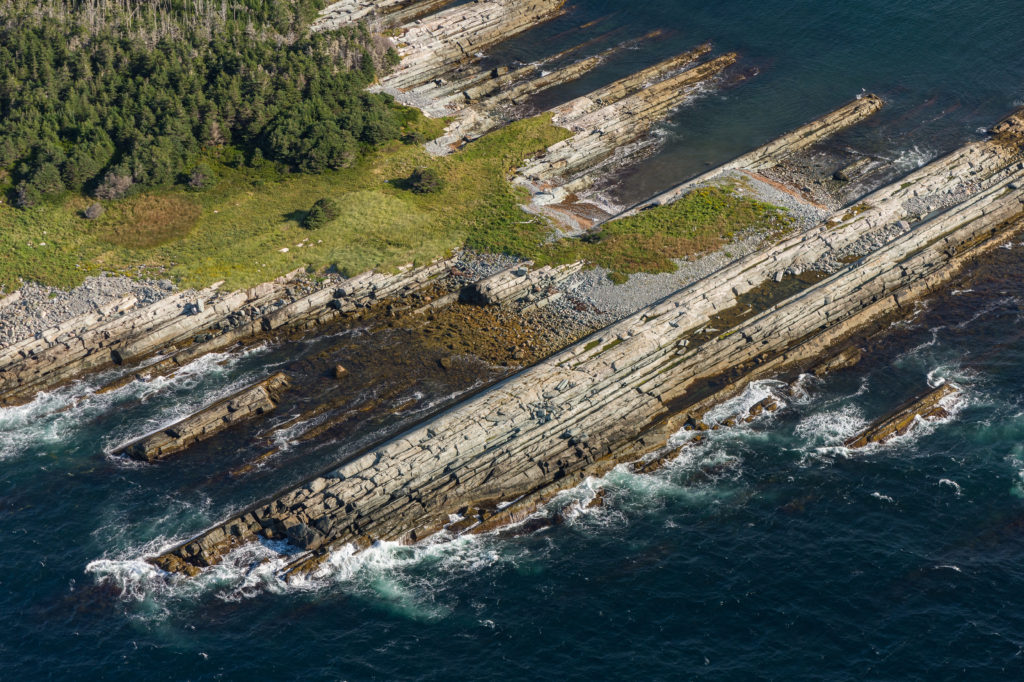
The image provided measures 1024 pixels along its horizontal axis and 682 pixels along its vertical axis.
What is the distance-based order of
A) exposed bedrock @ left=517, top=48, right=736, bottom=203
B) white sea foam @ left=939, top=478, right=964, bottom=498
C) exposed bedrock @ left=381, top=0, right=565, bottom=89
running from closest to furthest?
white sea foam @ left=939, top=478, right=964, bottom=498
exposed bedrock @ left=517, top=48, right=736, bottom=203
exposed bedrock @ left=381, top=0, right=565, bottom=89

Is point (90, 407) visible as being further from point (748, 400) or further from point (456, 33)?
point (456, 33)

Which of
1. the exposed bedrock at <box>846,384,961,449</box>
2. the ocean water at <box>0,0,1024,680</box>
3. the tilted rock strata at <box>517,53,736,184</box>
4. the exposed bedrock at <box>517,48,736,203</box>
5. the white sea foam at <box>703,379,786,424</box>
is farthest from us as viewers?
the tilted rock strata at <box>517,53,736,184</box>

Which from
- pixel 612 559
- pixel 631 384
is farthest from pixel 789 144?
A: pixel 612 559

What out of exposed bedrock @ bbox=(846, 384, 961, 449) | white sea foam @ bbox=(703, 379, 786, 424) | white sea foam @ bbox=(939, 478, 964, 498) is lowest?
white sea foam @ bbox=(939, 478, 964, 498)

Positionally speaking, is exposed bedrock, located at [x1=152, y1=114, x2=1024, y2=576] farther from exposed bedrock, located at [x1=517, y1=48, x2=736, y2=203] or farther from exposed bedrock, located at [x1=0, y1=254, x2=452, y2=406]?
exposed bedrock, located at [x1=517, y1=48, x2=736, y2=203]

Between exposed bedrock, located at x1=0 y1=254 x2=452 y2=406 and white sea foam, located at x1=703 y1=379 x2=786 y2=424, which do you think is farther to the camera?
exposed bedrock, located at x1=0 y1=254 x2=452 y2=406

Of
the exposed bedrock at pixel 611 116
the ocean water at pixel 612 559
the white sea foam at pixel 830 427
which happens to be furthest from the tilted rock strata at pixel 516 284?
the white sea foam at pixel 830 427

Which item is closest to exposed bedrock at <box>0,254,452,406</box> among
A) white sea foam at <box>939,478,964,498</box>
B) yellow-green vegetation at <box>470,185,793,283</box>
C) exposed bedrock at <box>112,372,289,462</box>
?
exposed bedrock at <box>112,372,289,462</box>
